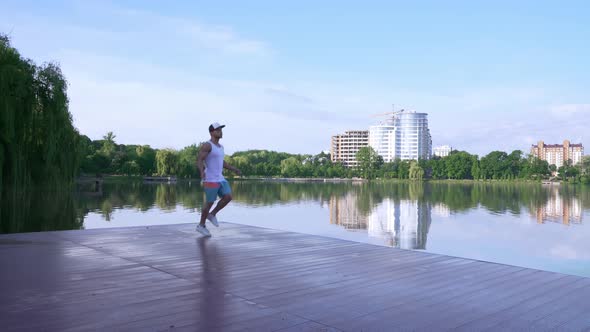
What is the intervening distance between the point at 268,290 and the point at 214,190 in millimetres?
2880

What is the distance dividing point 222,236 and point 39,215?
8.45m

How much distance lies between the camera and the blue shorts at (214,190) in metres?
5.93

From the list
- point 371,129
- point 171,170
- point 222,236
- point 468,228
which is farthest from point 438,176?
point 222,236

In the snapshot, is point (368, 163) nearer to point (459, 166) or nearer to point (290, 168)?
point (290, 168)

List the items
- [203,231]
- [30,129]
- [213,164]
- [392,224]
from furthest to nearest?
[392,224] → [30,129] → [203,231] → [213,164]

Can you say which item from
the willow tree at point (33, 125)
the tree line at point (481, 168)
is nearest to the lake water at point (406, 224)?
the willow tree at point (33, 125)

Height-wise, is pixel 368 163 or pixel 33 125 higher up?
pixel 368 163

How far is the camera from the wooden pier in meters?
2.55

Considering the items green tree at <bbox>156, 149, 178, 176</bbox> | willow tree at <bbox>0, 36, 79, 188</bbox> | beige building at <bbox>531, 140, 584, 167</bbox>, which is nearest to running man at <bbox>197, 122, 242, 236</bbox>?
willow tree at <bbox>0, 36, 79, 188</bbox>

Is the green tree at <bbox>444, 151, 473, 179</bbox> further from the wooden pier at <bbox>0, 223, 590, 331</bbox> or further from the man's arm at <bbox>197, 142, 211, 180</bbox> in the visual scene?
the wooden pier at <bbox>0, 223, 590, 331</bbox>

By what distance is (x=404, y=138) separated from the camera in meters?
139

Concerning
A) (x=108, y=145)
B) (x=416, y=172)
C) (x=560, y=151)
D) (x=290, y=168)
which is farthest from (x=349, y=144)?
(x=108, y=145)

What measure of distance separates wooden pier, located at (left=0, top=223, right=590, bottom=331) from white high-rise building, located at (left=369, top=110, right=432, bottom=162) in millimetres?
134763

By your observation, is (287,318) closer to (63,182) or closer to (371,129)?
(63,182)
